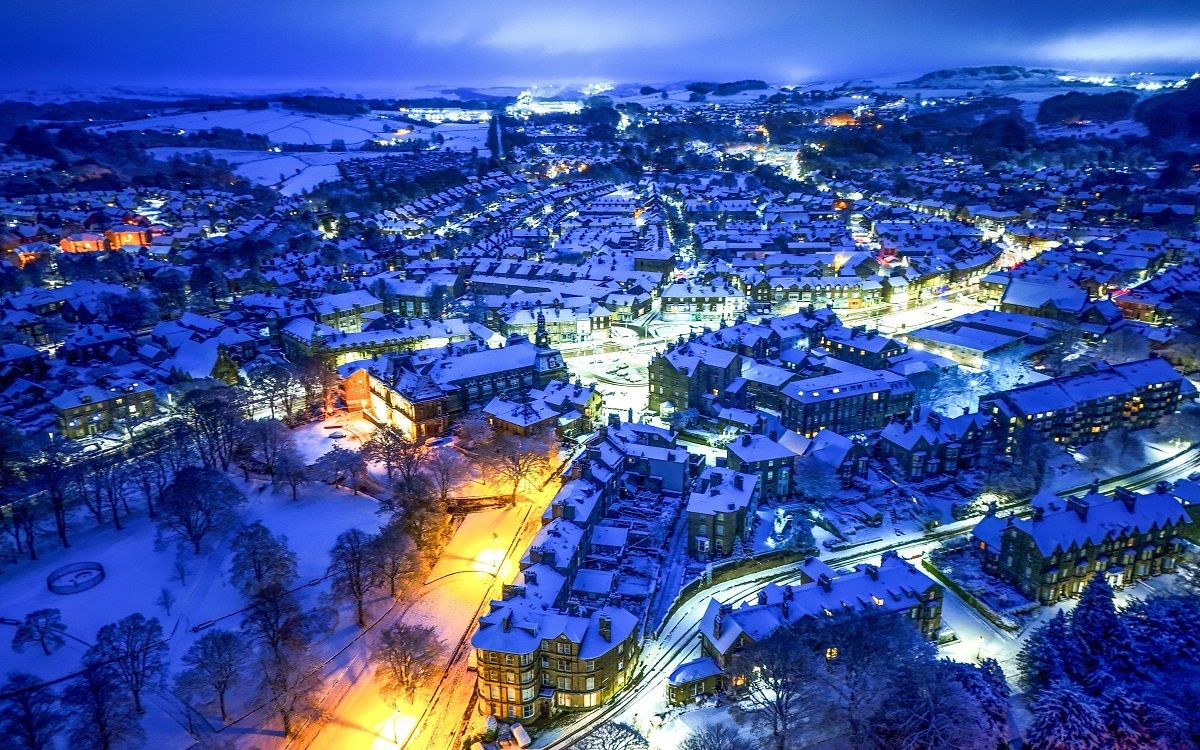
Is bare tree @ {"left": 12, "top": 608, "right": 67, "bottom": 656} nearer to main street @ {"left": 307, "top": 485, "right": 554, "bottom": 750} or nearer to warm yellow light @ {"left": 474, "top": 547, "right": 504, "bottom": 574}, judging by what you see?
main street @ {"left": 307, "top": 485, "right": 554, "bottom": 750}

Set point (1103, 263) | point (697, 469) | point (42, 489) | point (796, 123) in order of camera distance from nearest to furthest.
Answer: point (42, 489)
point (697, 469)
point (1103, 263)
point (796, 123)

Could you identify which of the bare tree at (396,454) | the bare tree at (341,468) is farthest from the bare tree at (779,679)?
the bare tree at (341,468)

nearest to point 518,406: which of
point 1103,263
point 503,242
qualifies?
point 503,242

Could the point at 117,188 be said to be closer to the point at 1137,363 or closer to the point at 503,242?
the point at 503,242

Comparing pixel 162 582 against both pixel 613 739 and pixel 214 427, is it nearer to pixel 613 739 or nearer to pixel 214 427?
pixel 214 427

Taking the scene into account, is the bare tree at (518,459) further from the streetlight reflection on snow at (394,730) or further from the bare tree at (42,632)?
the bare tree at (42,632)

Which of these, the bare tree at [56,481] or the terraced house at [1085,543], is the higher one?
the bare tree at [56,481]

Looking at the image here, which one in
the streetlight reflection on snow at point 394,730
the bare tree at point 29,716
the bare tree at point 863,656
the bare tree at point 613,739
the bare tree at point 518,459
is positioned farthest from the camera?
the bare tree at point 518,459
